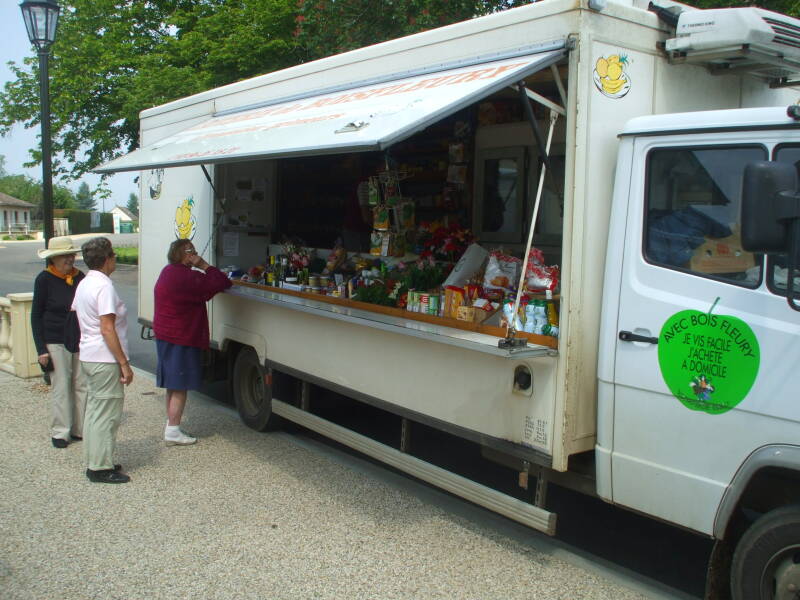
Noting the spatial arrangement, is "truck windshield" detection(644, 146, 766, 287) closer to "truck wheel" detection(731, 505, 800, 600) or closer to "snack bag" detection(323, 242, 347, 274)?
"truck wheel" detection(731, 505, 800, 600)

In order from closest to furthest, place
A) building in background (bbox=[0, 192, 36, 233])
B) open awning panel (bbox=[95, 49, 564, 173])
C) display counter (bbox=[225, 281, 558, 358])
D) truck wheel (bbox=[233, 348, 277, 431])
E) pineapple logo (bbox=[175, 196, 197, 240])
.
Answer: open awning panel (bbox=[95, 49, 564, 173]) → display counter (bbox=[225, 281, 558, 358]) → truck wheel (bbox=[233, 348, 277, 431]) → pineapple logo (bbox=[175, 196, 197, 240]) → building in background (bbox=[0, 192, 36, 233])

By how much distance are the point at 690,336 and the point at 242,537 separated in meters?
2.77

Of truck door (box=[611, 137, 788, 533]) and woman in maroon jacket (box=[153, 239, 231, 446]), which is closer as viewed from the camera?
truck door (box=[611, 137, 788, 533])

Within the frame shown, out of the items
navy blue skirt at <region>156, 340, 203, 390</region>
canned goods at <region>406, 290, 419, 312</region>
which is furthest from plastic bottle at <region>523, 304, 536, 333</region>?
navy blue skirt at <region>156, 340, 203, 390</region>

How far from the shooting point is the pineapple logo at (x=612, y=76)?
361 centimetres

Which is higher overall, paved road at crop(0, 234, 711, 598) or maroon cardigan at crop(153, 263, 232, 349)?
maroon cardigan at crop(153, 263, 232, 349)

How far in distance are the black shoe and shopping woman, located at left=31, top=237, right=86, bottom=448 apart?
40.1 inches

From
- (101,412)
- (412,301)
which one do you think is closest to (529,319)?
(412,301)

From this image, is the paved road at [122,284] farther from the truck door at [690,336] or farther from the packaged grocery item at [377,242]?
the truck door at [690,336]

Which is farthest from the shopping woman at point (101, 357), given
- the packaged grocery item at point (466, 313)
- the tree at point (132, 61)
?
the tree at point (132, 61)

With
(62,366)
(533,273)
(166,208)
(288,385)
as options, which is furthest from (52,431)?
(533,273)

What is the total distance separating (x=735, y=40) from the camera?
358 centimetres

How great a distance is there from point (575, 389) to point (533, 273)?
65 centimetres

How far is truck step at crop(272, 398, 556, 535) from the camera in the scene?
3.82m
